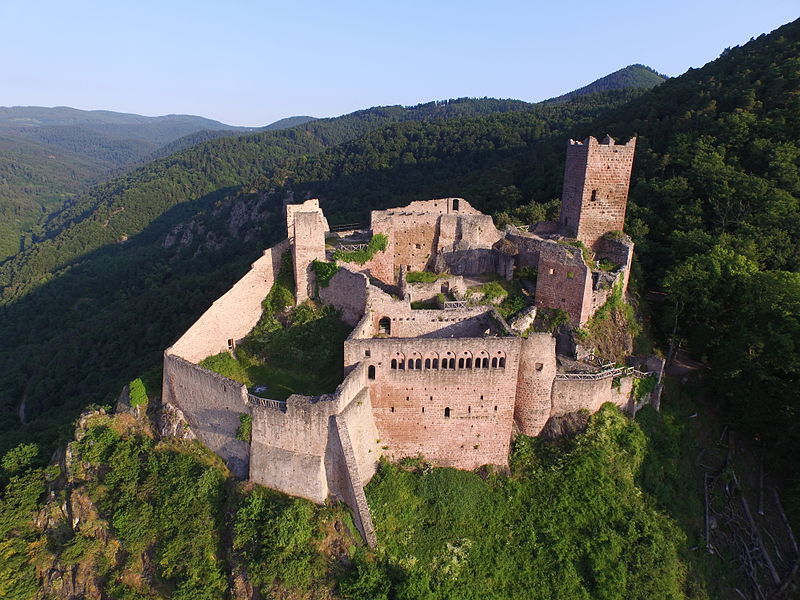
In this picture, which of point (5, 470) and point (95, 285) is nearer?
point (5, 470)

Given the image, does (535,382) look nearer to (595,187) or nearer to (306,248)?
(595,187)

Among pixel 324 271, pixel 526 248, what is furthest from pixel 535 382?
pixel 324 271

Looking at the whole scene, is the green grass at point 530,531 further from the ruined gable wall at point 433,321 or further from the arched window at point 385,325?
the arched window at point 385,325

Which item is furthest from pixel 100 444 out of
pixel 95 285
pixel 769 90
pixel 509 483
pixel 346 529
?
pixel 95 285

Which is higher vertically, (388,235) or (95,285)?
(388,235)

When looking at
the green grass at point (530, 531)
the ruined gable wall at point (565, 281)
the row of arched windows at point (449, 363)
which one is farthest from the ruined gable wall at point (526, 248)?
the green grass at point (530, 531)

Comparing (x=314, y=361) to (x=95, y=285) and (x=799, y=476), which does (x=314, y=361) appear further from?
(x=95, y=285)

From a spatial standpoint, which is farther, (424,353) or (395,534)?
(424,353)
